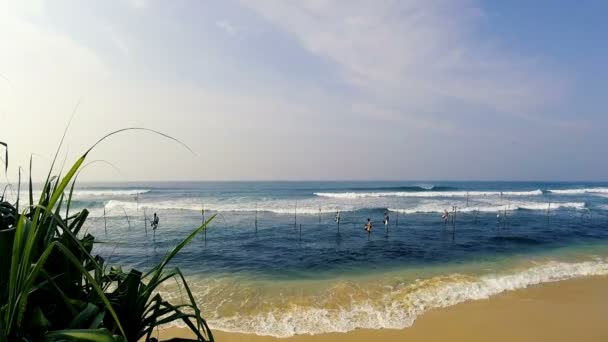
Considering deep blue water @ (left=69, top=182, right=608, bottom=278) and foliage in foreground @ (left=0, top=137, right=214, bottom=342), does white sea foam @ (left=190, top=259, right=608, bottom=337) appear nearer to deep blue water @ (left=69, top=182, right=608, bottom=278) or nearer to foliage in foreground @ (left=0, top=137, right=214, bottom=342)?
deep blue water @ (left=69, top=182, right=608, bottom=278)

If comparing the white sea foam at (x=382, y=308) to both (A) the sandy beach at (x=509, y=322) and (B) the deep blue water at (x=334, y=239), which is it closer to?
(A) the sandy beach at (x=509, y=322)

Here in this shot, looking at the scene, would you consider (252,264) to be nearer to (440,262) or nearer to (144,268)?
(144,268)

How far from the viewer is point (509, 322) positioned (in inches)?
360

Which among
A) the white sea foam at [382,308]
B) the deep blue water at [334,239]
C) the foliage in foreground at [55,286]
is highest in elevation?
the foliage in foreground at [55,286]

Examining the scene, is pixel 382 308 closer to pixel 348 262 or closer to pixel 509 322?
pixel 509 322

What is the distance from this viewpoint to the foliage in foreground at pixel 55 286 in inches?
41.4

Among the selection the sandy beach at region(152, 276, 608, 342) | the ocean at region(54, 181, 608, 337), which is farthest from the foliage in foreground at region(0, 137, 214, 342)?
the sandy beach at region(152, 276, 608, 342)

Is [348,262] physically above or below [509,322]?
below

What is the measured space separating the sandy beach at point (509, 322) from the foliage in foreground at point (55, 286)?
24.0 feet

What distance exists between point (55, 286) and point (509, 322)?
10.9 m

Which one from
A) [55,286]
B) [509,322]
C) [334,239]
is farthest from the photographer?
[334,239]

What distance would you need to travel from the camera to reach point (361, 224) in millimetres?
28891

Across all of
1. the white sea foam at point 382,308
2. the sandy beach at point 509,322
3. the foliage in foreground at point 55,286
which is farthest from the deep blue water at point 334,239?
the foliage in foreground at point 55,286

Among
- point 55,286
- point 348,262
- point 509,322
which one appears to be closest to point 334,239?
A: point 348,262
